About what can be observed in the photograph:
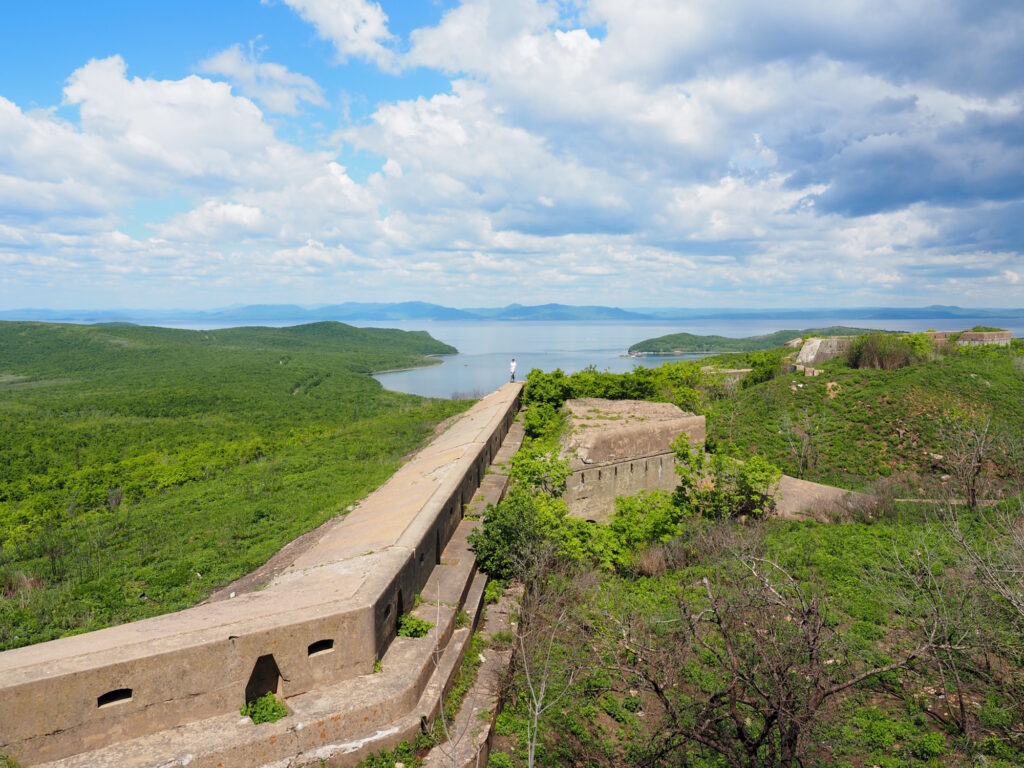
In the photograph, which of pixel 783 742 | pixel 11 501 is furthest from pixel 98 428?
pixel 783 742

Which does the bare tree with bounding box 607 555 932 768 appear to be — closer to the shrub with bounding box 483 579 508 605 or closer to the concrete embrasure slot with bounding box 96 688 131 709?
the shrub with bounding box 483 579 508 605

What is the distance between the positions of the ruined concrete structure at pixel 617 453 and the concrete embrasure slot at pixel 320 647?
740cm

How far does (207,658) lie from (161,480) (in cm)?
1497

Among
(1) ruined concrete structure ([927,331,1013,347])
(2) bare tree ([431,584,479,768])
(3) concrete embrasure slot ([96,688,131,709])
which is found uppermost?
(1) ruined concrete structure ([927,331,1013,347])

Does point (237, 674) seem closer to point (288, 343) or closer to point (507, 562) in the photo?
point (507, 562)

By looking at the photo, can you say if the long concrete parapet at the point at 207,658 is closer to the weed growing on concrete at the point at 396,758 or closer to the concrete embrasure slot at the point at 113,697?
the concrete embrasure slot at the point at 113,697

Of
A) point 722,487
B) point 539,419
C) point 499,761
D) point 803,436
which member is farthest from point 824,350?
point 499,761

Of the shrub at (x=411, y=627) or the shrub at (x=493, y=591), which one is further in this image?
the shrub at (x=493, y=591)

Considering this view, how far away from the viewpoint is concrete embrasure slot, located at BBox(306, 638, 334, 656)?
5008 mm

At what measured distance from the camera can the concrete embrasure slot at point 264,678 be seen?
4.81m

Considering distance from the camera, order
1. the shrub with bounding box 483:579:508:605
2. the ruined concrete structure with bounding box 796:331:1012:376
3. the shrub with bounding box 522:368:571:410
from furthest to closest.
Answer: the ruined concrete structure with bounding box 796:331:1012:376 → the shrub with bounding box 522:368:571:410 → the shrub with bounding box 483:579:508:605

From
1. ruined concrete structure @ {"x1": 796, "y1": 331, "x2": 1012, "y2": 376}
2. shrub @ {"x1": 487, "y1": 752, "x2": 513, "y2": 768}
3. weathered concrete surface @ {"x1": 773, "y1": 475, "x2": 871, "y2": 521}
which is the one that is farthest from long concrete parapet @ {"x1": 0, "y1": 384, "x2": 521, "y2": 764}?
ruined concrete structure @ {"x1": 796, "y1": 331, "x2": 1012, "y2": 376}

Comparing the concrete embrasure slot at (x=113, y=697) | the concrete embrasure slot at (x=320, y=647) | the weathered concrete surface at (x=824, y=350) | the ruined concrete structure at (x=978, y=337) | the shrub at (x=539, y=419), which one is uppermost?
the ruined concrete structure at (x=978, y=337)

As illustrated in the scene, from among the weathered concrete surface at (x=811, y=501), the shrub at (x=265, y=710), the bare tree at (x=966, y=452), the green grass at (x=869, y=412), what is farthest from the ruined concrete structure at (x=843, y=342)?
the shrub at (x=265, y=710)
